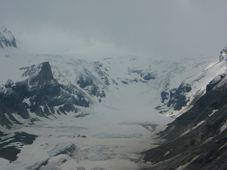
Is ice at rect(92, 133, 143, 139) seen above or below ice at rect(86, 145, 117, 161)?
above

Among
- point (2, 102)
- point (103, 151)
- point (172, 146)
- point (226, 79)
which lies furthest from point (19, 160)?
point (2, 102)

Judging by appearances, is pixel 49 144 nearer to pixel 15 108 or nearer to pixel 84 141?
pixel 84 141

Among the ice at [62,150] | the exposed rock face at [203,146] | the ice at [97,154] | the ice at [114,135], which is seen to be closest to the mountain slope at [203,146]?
the exposed rock face at [203,146]

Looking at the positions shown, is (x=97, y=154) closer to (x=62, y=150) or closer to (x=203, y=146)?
(x=62, y=150)

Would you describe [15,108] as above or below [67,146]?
above

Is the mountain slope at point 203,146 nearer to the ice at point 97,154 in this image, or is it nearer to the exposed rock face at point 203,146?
the exposed rock face at point 203,146

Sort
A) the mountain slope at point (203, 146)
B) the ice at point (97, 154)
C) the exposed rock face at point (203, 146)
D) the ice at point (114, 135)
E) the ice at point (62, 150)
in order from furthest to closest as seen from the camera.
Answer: the ice at point (114, 135) < the ice at point (62, 150) < the ice at point (97, 154) < the mountain slope at point (203, 146) < the exposed rock face at point (203, 146)

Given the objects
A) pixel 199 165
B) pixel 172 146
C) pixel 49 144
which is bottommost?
pixel 199 165

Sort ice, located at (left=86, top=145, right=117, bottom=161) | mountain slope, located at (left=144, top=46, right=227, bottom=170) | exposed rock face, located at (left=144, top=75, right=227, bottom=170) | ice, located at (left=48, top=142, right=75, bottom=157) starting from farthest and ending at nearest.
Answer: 1. ice, located at (left=48, top=142, right=75, bottom=157)
2. ice, located at (left=86, top=145, right=117, bottom=161)
3. mountain slope, located at (left=144, top=46, right=227, bottom=170)
4. exposed rock face, located at (left=144, top=75, right=227, bottom=170)

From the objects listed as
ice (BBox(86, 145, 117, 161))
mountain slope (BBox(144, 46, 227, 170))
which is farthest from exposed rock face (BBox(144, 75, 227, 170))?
ice (BBox(86, 145, 117, 161))

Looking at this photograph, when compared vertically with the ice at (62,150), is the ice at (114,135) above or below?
above

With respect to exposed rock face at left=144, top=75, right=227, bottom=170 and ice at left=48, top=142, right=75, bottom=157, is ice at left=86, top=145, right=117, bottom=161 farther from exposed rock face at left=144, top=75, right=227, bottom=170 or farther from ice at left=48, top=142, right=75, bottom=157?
exposed rock face at left=144, top=75, right=227, bottom=170
